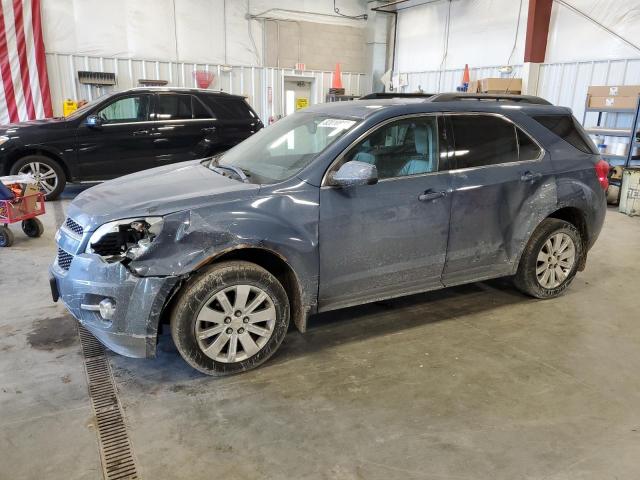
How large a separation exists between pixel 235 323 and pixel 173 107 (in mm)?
5967

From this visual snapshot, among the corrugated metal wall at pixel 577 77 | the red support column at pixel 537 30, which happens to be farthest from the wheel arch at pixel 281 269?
the red support column at pixel 537 30

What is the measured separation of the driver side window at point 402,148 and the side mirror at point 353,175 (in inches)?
6.4

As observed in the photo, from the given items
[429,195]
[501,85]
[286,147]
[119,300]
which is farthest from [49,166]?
[501,85]

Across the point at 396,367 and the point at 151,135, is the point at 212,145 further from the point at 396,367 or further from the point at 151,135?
the point at 396,367

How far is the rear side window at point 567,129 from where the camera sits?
12.8ft

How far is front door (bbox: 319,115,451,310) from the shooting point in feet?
10.0

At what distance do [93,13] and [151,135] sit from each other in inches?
223

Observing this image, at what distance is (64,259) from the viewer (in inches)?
116

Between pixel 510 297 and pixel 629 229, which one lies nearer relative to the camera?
pixel 510 297

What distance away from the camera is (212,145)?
320 inches

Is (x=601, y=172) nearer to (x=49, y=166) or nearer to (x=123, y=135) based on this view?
(x=123, y=135)

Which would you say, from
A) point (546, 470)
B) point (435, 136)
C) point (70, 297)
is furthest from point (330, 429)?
point (435, 136)

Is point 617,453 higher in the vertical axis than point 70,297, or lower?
lower

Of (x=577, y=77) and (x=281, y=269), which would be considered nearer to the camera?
(x=281, y=269)
